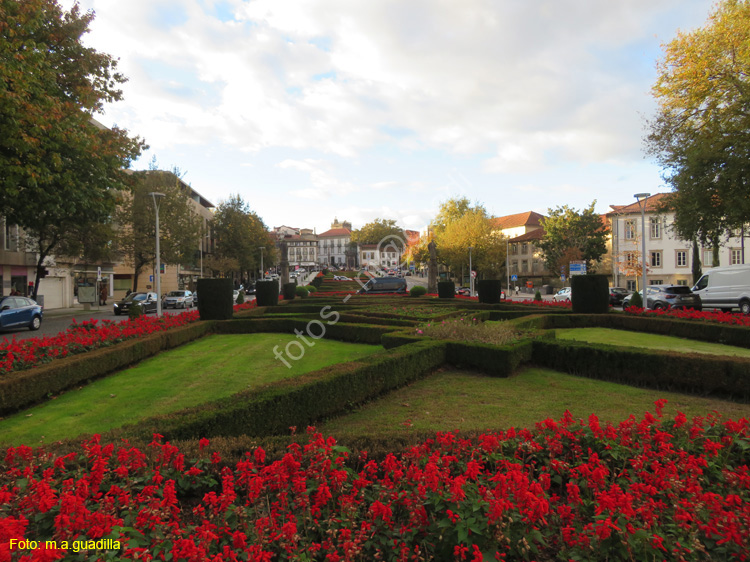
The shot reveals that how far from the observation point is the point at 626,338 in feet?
43.3

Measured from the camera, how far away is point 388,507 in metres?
2.71

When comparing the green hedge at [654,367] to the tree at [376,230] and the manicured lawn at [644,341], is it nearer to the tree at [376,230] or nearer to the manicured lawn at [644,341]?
the manicured lawn at [644,341]

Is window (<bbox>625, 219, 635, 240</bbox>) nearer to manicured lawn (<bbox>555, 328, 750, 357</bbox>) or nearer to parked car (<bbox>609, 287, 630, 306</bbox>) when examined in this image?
parked car (<bbox>609, 287, 630, 306</bbox>)

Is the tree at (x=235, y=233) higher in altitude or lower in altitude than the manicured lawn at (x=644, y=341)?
higher

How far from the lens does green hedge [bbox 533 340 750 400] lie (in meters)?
7.50

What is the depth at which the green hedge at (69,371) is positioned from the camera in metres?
7.11

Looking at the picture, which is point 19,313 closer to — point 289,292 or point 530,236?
point 289,292

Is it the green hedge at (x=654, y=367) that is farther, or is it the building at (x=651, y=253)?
the building at (x=651, y=253)

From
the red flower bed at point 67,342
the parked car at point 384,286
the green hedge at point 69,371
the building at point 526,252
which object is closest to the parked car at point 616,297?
the parked car at point 384,286

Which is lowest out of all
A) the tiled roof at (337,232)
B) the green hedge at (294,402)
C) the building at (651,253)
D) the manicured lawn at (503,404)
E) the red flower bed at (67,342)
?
the manicured lawn at (503,404)

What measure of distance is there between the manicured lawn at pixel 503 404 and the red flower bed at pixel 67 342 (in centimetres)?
604

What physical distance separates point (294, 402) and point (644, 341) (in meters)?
11.0

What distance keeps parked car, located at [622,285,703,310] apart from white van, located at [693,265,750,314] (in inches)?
32.1

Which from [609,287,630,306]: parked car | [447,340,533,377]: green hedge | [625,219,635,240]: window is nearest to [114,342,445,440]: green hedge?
[447,340,533,377]: green hedge
